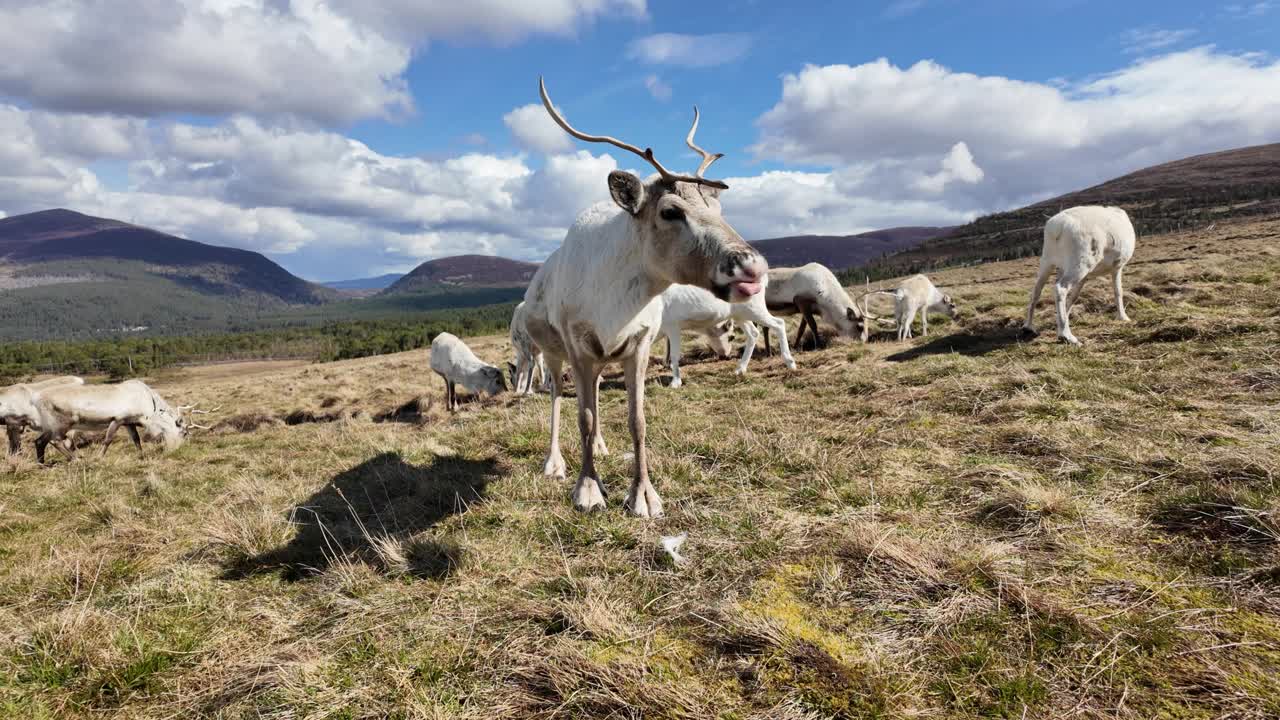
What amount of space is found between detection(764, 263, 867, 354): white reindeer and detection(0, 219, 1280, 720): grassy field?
27.9 ft

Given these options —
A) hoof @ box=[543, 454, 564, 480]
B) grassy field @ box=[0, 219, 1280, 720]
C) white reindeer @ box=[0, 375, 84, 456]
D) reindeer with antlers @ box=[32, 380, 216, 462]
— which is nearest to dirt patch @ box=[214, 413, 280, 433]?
reindeer with antlers @ box=[32, 380, 216, 462]

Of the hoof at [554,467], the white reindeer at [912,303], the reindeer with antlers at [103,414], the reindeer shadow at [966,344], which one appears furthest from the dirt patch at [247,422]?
the white reindeer at [912,303]

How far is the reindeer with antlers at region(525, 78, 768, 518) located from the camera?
12.9ft

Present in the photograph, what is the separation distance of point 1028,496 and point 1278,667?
5.31 feet

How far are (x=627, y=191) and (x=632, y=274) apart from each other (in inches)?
27.7

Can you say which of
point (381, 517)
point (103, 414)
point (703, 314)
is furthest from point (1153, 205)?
point (103, 414)

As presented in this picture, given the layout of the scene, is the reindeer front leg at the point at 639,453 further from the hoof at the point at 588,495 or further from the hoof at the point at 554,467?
the hoof at the point at 554,467

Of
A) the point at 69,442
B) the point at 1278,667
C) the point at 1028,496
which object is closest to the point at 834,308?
the point at 1028,496

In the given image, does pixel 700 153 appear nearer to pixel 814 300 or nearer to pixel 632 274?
pixel 632 274

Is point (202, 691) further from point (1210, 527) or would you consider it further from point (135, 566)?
point (1210, 527)

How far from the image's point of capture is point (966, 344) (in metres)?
11.9

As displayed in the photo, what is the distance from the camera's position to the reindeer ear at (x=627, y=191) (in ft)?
13.3

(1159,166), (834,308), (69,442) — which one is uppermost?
(1159,166)

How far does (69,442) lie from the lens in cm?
1416
